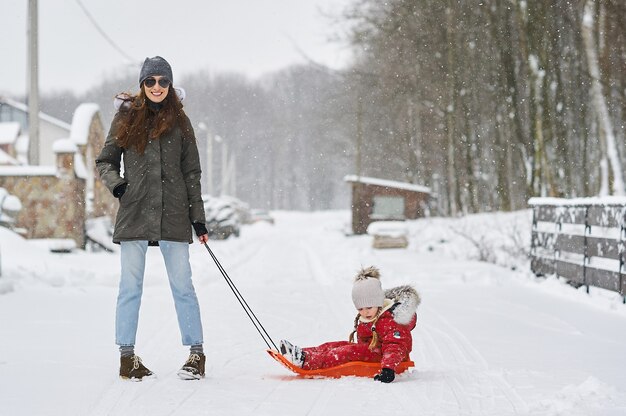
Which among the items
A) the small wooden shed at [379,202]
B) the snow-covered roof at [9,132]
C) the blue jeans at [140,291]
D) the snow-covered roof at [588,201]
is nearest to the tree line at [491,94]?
the small wooden shed at [379,202]

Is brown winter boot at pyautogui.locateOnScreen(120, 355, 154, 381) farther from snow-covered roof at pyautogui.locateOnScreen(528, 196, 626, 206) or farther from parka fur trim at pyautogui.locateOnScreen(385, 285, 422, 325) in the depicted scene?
snow-covered roof at pyautogui.locateOnScreen(528, 196, 626, 206)

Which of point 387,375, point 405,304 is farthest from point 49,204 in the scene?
point 387,375

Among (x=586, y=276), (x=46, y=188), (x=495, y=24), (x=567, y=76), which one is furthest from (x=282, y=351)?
(x=567, y=76)

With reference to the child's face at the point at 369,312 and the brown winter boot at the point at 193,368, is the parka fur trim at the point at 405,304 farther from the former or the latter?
the brown winter boot at the point at 193,368

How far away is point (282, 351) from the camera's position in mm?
4543

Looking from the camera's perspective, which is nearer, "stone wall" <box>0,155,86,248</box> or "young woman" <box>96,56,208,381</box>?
"young woman" <box>96,56,208,381</box>

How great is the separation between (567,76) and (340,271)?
59.6ft

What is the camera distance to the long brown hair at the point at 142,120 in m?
4.44

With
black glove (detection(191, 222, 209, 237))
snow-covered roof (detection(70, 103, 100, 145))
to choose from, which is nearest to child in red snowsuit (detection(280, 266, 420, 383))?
black glove (detection(191, 222, 209, 237))

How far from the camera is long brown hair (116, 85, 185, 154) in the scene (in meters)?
4.44

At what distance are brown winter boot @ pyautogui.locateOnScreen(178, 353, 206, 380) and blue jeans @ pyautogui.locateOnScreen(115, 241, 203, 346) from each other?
0.10m

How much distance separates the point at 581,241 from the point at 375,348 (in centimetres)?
584

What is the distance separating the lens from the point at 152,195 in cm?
446

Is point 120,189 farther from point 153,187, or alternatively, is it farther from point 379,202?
point 379,202
